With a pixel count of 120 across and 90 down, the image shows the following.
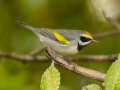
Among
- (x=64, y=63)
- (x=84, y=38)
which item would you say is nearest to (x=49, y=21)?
(x=84, y=38)

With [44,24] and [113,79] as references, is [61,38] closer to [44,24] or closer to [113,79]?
[113,79]

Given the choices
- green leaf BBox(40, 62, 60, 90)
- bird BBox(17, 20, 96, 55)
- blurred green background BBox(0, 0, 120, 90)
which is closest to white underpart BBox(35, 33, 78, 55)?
bird BBox(17, 20, 96, 55)

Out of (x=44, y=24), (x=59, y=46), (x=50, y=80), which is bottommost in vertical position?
(x=50, y=80)

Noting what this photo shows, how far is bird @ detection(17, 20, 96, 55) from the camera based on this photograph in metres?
1.19

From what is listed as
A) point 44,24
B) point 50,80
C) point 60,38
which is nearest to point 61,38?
point 60,38

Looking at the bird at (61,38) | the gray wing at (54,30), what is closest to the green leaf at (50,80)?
the bird at (61,38)

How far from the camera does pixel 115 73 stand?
677mm

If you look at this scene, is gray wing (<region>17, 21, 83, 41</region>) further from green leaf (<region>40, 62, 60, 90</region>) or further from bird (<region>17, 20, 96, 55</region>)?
green leaf (<region>40, 62, 60, 90</region>)

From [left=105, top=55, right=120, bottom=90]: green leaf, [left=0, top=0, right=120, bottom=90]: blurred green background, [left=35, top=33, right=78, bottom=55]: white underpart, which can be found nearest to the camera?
[left=105, top=55, right=120, bottom=90]: green leaf

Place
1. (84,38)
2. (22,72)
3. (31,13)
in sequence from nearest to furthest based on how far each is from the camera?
(84,38) → (22,72) → (31,13)

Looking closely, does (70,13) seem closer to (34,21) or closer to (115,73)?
(34,21)

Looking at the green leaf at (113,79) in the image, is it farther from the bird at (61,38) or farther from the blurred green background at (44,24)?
the blurred green background at (44,24)

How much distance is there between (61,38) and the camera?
4.11 feet

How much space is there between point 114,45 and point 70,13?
32 cm
